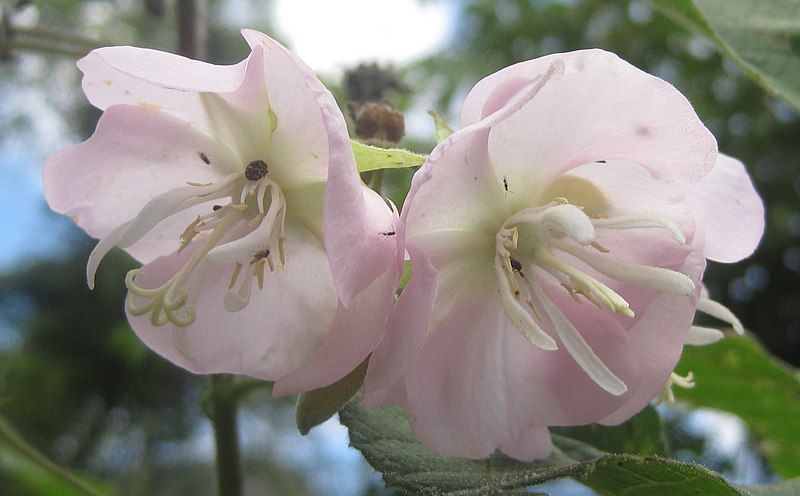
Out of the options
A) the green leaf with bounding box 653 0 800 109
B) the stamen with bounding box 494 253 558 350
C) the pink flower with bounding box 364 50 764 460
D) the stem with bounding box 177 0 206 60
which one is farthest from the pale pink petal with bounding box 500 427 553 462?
the stem with bounding box 177 0 206 60

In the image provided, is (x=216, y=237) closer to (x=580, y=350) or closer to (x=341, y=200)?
(x=341, y=200)

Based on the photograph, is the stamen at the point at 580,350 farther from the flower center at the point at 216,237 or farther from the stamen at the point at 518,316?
the flower center at the point at 216,237

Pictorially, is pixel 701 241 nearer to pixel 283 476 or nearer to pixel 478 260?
pixel 478 260

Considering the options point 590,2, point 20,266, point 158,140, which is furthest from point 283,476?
point 20,266

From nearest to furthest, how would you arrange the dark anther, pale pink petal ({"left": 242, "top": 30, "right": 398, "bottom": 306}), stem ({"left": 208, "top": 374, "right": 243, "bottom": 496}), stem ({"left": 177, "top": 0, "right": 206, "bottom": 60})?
pale pink petal ({"left": 242, "top": 30, "right": 398, "bottom": 306}) → the dark anther → stem ({"left": 208, "top": 374, "right": 243, "bottom": 496}) → stem ({"left": 177, "top": 0, "right": 206, "bottom": 60})

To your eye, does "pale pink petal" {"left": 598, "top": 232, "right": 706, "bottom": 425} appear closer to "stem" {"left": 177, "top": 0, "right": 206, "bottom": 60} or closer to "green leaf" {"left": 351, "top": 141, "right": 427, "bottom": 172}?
"green leaf" {"left": 351, "top": 141, "right": 427, "bottom": 172}

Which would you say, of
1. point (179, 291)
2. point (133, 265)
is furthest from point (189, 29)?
point (133, 265)
